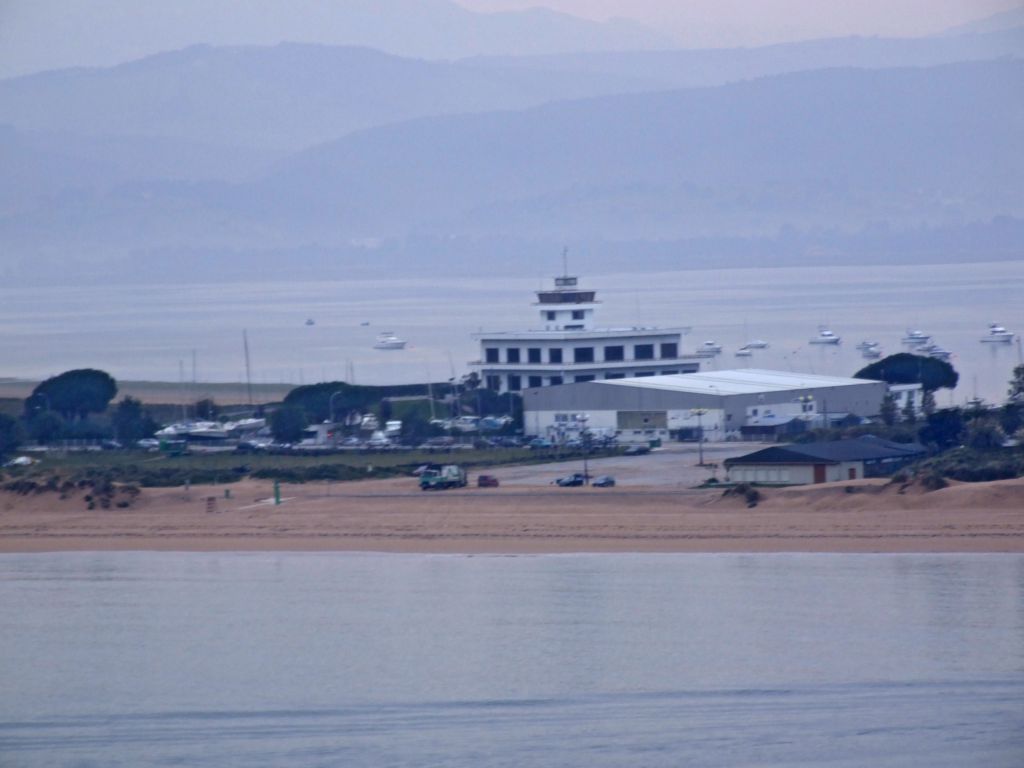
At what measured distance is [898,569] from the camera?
15.0 metres

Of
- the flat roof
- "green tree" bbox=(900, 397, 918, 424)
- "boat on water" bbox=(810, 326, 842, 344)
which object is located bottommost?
"green tree" bbox=(900, 397, 918, 424)

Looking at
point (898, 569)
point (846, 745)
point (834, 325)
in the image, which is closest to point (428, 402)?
point (898, 569)

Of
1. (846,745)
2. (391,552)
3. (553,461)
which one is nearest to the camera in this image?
(846,745)

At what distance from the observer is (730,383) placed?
27906mm

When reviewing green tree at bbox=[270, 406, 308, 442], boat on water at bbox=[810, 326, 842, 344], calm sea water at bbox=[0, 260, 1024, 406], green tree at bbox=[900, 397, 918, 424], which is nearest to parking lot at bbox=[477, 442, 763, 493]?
green tree at bbox=[900, 397, 918, 424]

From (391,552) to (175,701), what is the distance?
17.5 feet

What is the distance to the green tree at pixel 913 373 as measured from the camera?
31.0m

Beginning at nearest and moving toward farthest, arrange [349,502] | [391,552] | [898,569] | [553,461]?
[898,569] → [391,552] → [349,502] → [553,461]

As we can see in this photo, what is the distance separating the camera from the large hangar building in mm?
26125

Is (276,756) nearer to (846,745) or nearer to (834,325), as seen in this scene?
(846,745)

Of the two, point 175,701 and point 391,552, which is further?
point 391,552

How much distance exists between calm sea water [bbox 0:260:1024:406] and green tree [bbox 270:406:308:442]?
14296 millimetres

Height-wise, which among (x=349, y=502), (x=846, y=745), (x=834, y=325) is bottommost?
(x=846, y=745)

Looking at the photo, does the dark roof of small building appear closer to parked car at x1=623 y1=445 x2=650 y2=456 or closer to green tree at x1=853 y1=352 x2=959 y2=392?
parked car at x1=623 y1=445 x2=650 y2=456
